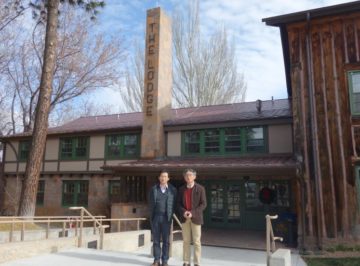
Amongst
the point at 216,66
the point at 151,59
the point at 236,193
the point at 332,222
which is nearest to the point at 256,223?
the point at 236,193

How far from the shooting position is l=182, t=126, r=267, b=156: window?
594 inches

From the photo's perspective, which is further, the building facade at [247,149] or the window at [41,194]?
the window at [41,194]

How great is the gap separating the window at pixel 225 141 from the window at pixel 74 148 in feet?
19.5

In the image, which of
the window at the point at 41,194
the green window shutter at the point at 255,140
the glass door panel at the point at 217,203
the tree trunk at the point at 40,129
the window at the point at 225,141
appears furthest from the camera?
the window at the point at 41,194

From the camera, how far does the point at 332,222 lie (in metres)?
11.0

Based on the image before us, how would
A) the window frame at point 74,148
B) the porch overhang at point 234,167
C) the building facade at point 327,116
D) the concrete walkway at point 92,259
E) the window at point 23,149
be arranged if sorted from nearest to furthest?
the concrete walkway at point 92,259, the building facade at point 327,116, the porch overhang at point 234,167, the window frame at point 74,148, the window at point 23,149

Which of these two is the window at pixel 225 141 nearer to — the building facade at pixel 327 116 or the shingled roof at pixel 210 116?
the shingled roof at pixel 210 116

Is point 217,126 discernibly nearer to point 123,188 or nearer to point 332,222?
point 123,188

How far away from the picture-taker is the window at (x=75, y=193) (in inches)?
735

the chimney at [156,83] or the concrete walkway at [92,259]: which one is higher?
the chimney at [156,83]

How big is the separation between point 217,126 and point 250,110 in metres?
2.33

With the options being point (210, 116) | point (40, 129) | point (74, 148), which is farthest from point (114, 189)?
point (210, 116)

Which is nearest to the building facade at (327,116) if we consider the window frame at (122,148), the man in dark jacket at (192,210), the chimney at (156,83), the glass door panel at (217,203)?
the glass door panel at (217,203)

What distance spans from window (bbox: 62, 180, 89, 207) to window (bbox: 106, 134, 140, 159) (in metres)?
2.22
